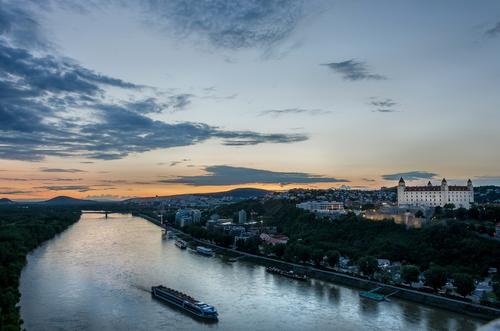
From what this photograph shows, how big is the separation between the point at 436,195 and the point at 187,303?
46.8 ft

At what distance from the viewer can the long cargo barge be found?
7.51 meters

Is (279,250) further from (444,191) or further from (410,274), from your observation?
(444,191)

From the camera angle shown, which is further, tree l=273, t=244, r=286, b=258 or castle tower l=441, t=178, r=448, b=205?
castle tower l=441, t=178, r=448, b=205

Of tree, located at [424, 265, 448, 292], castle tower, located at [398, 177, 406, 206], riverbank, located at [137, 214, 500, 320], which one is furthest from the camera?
castle tower, located at [398, 177, 406, 206]

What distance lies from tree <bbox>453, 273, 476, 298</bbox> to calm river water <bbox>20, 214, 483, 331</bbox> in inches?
25.3

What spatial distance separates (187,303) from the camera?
8016 mm

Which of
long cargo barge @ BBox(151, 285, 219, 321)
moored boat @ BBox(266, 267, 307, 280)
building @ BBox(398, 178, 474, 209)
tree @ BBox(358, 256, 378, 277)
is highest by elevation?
building @ BBox(398, 178, 474, 209)

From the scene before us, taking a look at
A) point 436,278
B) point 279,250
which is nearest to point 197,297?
point 436,278

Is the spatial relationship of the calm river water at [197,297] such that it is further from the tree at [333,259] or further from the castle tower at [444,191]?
the castle tower at [444,191]

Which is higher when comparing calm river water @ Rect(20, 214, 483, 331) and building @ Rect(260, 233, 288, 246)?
building @ Rect(260, 233, 288, 246)

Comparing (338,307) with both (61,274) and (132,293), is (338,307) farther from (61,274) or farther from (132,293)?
(61,274)

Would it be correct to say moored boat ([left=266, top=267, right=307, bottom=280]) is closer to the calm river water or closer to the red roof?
the calm river water

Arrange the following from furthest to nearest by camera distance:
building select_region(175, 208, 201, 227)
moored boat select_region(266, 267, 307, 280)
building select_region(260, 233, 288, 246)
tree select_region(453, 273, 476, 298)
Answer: building select_region(175, 208, 201, 227) < building select_region(260, 233, 288, 246) < moored boat select_region(266, 267, 307, 280) < tree select_region(453, 273, 476, 298)

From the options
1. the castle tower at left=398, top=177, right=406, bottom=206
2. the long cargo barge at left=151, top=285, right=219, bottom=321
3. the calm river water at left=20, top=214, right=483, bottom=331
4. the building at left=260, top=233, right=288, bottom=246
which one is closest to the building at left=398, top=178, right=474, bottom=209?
the castle tower at left=398, top=177, right=406, bottom=206
